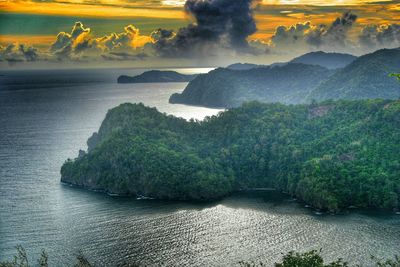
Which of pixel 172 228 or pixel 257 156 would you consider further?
pixel 257 156

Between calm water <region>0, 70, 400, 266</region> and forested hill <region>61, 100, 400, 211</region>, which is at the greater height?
forested hill <region>61, 100, 400, 211</region>

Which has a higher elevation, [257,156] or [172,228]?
[257,156]

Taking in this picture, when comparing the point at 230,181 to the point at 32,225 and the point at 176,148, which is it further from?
the point at 32,225

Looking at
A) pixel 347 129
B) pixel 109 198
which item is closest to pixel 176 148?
pixel 109 198

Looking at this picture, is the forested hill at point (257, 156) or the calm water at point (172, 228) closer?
the calm water at point (172, 228)

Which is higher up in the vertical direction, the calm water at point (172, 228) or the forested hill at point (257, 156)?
the forested hill at point (257, 156)

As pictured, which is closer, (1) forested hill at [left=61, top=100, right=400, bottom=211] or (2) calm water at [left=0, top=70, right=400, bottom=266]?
(2) calm water at [left=0, top=70, right=400, bottom=266]

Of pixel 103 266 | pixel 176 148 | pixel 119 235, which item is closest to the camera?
pixel 103 266

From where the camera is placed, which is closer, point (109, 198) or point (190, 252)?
point (190, 252)
